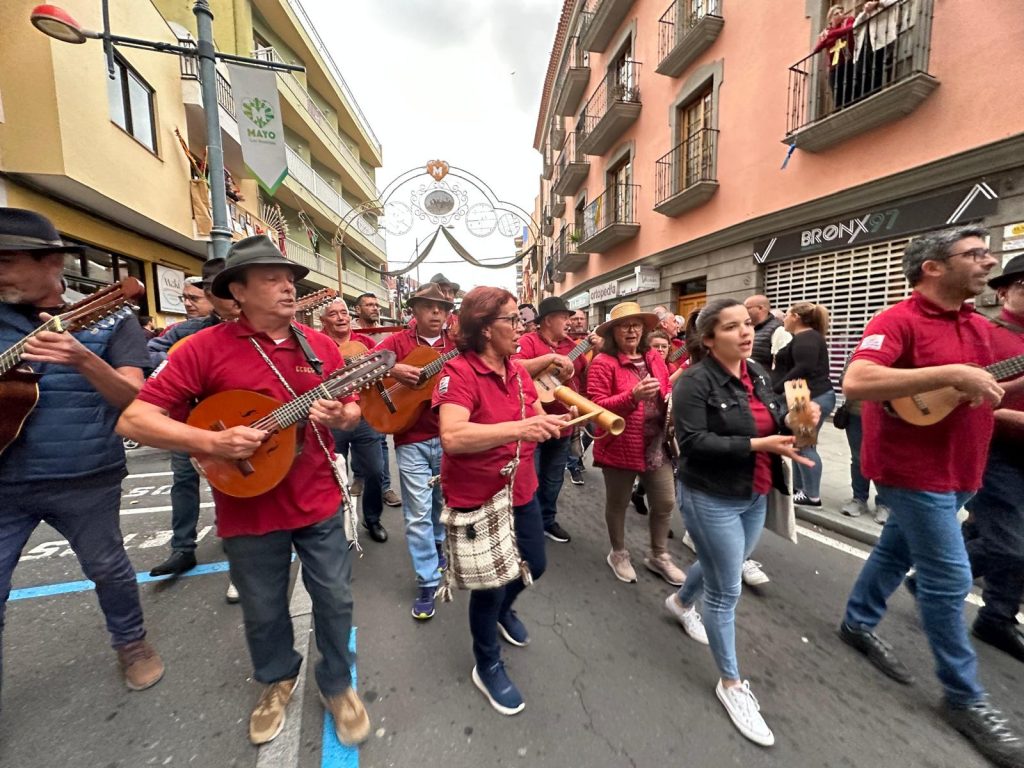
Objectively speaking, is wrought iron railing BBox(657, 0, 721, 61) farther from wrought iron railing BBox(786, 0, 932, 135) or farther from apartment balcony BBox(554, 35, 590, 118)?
apartment balcony BBox(554, 35, 590, 118)

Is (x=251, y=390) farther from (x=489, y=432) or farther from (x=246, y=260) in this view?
(x=489, y=432)

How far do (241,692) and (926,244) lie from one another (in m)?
4.00

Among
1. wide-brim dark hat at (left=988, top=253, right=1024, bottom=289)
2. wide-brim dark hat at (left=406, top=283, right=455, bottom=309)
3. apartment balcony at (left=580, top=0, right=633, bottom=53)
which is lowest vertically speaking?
wide-brim dark hat at (left=988, top=253, right=1024, bottom=289)

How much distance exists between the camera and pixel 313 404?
1841mm

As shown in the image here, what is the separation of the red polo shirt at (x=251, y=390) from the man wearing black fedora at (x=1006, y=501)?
3.52m

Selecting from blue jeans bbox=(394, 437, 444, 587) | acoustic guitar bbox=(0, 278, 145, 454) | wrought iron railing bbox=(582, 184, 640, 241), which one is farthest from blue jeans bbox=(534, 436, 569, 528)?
wrought iron railing bbox=(582, 184, 640, 241)

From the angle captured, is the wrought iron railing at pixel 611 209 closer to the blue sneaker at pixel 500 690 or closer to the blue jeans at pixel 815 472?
the blue jeans at pixel 815 472

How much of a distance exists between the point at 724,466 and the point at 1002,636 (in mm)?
2140

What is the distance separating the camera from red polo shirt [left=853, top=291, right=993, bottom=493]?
202 centimetres

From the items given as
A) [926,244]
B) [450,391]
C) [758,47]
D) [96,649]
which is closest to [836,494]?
[926,244]

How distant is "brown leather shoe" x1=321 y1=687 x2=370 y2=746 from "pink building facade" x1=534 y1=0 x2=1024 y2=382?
7.97 metres

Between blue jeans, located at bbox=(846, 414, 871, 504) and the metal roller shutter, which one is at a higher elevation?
the metal roller shutter

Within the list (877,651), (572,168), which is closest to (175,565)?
(877,651)

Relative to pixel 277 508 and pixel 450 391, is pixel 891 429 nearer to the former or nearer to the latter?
pixel 450 391
